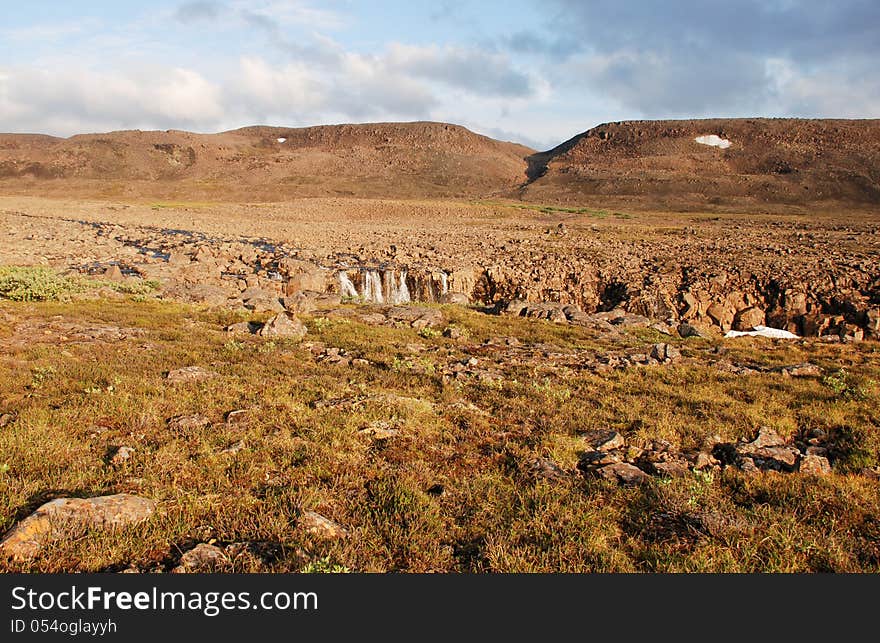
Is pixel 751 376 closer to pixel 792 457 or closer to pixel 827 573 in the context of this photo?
pixel 792 457

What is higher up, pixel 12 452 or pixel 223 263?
pixel 223 263

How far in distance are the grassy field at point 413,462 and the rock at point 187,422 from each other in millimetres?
94

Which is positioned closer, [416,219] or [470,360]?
[470,360]

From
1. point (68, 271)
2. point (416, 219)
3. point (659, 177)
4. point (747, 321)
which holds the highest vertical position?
point (659, 177)

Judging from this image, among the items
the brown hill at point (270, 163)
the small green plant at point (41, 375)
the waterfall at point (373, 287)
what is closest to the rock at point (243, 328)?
the small green plant at point (41, 375)

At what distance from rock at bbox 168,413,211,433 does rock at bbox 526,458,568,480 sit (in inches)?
169

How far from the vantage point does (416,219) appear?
54000 mm

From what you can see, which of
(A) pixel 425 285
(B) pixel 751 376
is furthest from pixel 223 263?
(B) pixel 751 376

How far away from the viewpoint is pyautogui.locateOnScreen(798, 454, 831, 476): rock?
6228mm

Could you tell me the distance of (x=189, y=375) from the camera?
8.50 m

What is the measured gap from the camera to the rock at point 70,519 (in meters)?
3.93

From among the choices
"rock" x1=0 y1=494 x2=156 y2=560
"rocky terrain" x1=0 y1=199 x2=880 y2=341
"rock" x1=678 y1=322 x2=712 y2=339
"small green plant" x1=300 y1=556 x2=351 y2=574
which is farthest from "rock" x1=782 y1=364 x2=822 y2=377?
"rock" x1=0 y1=494 x2=156 y2=560

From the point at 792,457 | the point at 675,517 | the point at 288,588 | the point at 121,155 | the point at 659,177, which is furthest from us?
the point at 121,155

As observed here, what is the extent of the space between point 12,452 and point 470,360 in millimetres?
7656
